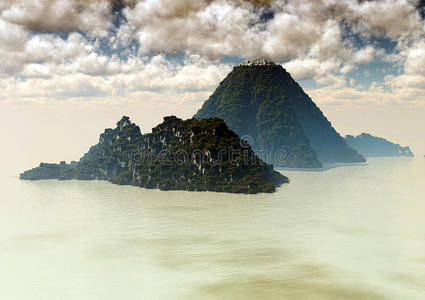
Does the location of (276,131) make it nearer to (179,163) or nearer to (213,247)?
(179,163)

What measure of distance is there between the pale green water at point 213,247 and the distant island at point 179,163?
8821mm

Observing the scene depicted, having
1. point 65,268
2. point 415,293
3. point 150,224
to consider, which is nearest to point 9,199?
point 150,224

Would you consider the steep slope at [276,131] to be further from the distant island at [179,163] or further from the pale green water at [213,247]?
the pale green water at [213,247]

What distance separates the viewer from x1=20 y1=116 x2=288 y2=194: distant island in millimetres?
91688

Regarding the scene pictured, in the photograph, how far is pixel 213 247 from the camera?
45375 millimetres

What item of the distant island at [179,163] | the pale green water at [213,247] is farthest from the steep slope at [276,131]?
the pale green water at [213,247]

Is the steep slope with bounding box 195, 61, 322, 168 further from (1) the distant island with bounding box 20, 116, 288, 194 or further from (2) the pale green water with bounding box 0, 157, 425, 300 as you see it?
(2) the pale green water with bounding box 0, 157, 425, 300

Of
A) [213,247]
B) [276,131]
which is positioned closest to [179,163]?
[213,247]

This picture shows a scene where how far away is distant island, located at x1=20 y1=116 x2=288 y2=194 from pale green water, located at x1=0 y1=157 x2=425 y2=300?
8821mm

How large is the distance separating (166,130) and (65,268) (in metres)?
72.0

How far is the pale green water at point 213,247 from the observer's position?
111 feet

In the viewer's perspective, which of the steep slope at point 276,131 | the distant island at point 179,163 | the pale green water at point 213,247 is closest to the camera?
the pale green water at point 213,247

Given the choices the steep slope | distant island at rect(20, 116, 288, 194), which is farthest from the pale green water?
the steep slope

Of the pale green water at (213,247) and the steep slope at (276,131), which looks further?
the steep slope at (276,131)
